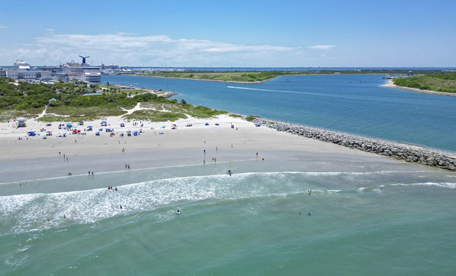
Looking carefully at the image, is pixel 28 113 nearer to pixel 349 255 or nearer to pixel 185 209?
pixel 185 209

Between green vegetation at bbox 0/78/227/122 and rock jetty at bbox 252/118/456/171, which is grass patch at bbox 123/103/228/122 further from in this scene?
rock jetty at bbox 252/118/456/171

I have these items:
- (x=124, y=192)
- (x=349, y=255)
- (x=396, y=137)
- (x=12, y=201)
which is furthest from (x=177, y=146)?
(x=396, y=137)

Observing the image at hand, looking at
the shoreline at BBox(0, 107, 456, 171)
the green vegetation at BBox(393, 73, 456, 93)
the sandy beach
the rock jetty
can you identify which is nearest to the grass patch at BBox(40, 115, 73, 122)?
the sandy beach

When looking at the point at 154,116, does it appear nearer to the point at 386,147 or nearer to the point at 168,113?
the point at 168,113

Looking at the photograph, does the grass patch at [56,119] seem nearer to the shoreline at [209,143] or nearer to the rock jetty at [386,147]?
the shoreline at [209,143]

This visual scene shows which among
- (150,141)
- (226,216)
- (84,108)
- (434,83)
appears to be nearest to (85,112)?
(84,108)

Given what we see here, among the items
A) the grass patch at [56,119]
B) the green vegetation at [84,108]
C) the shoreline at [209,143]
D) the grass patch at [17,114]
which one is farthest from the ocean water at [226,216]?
the grass patch at [17,114]
